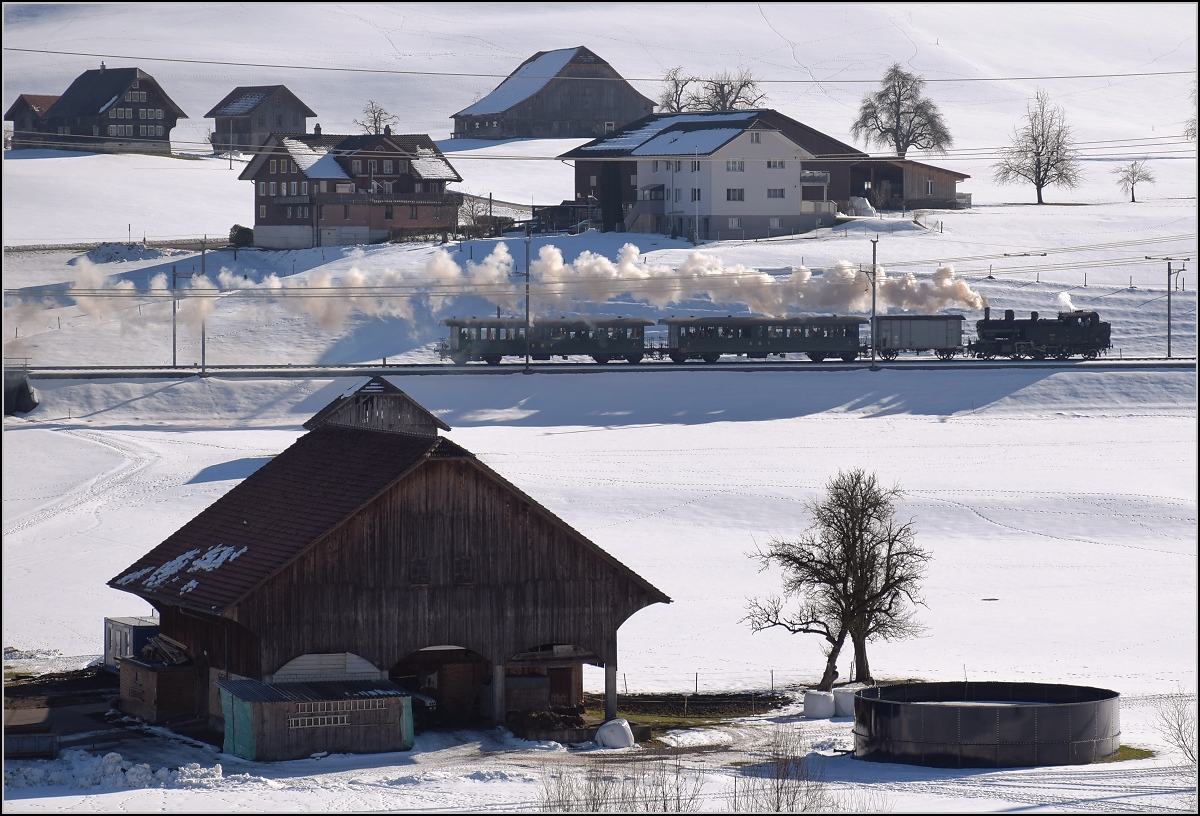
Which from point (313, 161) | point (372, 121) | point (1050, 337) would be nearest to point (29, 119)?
point (372, 121)

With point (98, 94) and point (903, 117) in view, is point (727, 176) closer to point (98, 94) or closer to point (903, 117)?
point (903, 117)

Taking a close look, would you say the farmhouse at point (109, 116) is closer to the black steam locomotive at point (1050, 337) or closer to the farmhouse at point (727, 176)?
the farmhouse at point (727, 176)

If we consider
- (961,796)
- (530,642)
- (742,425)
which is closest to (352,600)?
(530,642)

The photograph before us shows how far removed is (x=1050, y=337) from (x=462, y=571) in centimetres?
6655

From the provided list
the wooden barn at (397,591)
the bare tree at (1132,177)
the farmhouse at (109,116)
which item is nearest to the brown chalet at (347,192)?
the farmhouse at (109,116)

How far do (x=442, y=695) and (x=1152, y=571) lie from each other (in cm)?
2354

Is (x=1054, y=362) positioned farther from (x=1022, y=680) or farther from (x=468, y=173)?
(x=468, y=173)

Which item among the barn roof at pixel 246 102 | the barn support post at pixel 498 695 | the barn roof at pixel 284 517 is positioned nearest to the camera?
the barn roof at pixel 284 517

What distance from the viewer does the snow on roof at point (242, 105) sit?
576 feet

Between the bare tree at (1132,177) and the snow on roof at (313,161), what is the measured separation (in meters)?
73.3

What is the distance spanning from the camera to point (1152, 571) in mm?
46156

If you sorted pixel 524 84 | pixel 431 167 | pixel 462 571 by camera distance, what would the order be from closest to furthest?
pixel 462 571 → pixel 431 167 → pixel 524 84

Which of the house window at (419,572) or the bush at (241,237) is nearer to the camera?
the house window at (419,572)

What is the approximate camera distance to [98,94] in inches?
6250
